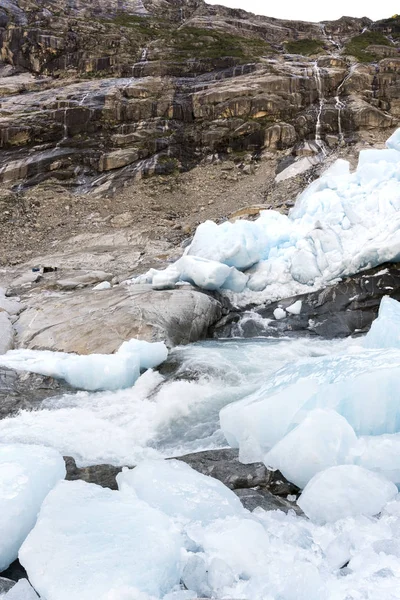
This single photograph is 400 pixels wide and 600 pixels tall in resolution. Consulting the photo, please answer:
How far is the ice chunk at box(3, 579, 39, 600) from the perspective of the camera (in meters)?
2.27

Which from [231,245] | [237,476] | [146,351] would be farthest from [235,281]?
[237,476]

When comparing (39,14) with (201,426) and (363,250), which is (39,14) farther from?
(201,426)

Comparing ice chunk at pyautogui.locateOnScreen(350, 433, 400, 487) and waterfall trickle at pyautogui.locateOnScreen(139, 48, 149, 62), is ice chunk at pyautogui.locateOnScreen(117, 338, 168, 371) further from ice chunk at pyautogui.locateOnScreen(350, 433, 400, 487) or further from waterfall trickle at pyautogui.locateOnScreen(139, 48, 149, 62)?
waterfall trickle at pyautogui.locateOnScreen(139, 48, 149, 62)

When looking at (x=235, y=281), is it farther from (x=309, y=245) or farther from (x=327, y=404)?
(x=327, y=404)

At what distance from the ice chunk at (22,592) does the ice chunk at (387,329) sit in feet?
14.1

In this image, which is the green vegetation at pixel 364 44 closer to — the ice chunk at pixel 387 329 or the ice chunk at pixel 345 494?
the ice chunk at pixel 387 329

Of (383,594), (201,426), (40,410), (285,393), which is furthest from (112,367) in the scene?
(383,594)

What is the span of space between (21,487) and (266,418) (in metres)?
1.81

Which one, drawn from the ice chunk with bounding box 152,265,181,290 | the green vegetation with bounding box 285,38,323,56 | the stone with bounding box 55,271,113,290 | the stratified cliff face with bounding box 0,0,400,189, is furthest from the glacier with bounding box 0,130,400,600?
the green vegetation with bounding box 285,38,323,56

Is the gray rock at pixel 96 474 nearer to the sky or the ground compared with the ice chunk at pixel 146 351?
nearer to the sky

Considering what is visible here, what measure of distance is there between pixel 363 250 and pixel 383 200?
54.2 inches

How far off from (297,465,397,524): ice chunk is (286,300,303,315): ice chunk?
19.2 ft

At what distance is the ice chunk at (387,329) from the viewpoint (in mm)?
5363

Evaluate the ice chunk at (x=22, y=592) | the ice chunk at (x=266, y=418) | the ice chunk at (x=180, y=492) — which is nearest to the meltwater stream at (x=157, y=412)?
the ice chunk at (x=266, y=418)
